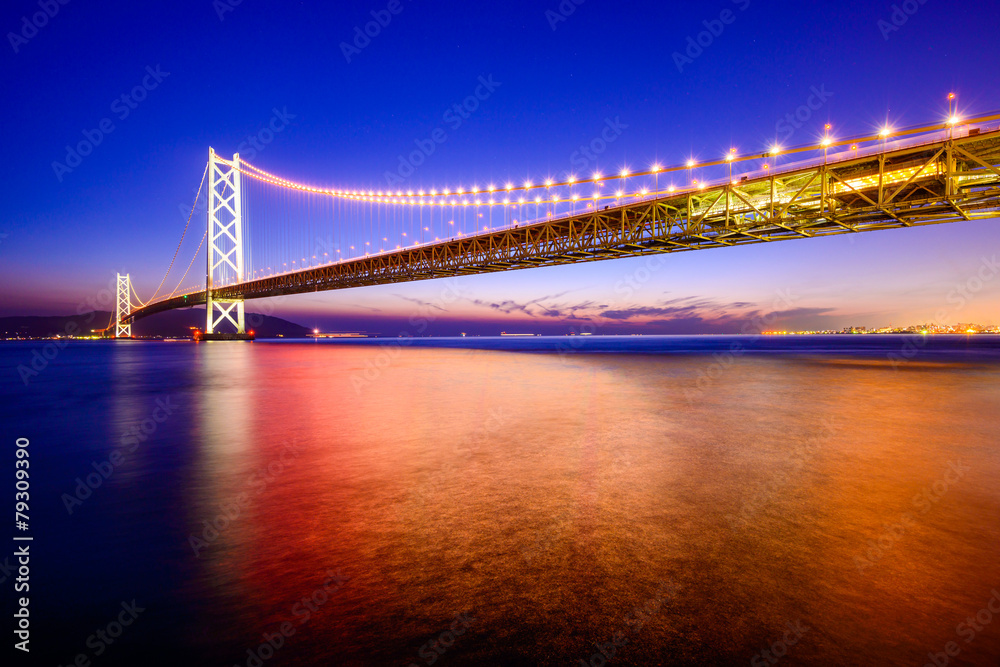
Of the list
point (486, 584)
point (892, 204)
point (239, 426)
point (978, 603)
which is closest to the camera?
point (978, 603)

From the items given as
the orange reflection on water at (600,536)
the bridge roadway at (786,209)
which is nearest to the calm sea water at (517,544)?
the orange reflection on water at (600,536)

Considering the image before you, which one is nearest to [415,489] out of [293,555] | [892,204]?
[293,555]

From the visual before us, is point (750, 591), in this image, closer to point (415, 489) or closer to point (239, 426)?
point (415, 489)

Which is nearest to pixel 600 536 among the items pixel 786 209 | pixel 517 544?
pixel 517 544

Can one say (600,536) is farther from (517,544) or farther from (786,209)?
(786,209)

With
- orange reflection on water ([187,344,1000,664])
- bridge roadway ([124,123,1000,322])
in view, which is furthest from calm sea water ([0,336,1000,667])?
bridge roadway ([124,123,1000,322])

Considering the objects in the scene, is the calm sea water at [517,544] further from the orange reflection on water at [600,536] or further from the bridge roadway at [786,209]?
the bridge roadway at [786,209]
